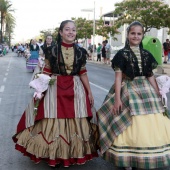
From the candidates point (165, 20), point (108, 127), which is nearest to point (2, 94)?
point (108, 127)

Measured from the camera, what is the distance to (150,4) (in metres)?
21.4

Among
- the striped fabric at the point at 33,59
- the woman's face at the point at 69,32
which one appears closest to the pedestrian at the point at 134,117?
the woman's face at the point at 69,32

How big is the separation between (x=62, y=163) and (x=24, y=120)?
69 cm

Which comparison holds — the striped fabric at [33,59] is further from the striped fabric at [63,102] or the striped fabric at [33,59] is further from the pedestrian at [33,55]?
the striped fabric at [63,102]

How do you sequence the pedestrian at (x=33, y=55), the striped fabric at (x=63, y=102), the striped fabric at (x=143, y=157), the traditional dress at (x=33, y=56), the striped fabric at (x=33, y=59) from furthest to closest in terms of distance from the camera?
the striped fabric at (x=33, y=59), the traditional dress at (x=33, y=56), the pedestrian at (x=33, y=55), the striped fabric at (x=63, y=102), the striped fabric at (x=143, y=157)

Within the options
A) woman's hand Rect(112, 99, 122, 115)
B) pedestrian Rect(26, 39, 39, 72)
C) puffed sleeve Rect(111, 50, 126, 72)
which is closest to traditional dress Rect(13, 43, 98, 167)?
woman's hand Rect(112, 99, 122, 115)

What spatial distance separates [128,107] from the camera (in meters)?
3.75

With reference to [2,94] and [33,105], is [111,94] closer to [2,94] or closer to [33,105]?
[33,105]

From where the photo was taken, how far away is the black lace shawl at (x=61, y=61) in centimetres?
414

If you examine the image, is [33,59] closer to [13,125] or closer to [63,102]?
[13,125]

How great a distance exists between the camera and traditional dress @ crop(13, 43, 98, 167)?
3.90 m

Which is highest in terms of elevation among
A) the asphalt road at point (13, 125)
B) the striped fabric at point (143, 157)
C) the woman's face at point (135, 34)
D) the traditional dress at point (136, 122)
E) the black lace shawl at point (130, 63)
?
the woman's face at point (135, 34)

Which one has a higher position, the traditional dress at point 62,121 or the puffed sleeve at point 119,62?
the puffed sleeve at point 119,62

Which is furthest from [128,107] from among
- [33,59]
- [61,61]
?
[33,59]
